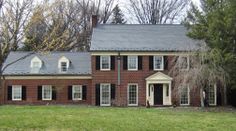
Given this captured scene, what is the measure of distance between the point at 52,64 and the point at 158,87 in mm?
10991

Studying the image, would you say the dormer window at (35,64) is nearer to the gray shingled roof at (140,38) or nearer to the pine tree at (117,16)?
the gray shingled roof at (140,38)

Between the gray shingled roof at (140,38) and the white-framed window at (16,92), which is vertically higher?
the gray shingled roof at (140,38)

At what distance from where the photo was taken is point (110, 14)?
232 ft

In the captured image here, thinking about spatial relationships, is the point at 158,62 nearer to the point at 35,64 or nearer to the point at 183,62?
the point at 183,62

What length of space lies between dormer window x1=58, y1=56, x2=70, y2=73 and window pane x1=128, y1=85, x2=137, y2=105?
699cm

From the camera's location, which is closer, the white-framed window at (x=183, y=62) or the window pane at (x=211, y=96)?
the white-framed window at (x=183, y=62)

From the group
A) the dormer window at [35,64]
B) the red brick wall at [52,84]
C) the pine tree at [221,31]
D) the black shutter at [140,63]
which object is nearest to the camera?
the pine tree at [221,31]

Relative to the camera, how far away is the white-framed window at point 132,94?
1790 inches

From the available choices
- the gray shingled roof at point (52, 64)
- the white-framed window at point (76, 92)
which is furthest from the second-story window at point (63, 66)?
the white-framed window at point (76, 92)

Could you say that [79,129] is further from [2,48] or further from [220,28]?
[220,28]

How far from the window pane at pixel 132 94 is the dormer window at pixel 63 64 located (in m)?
6.99

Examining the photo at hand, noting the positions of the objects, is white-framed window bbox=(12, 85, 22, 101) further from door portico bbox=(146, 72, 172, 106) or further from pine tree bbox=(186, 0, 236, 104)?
pine tree bbox=(186, 0, 236, 104)

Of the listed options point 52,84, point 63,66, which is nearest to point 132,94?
point 63,66

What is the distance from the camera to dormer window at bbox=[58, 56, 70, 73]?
159ft
